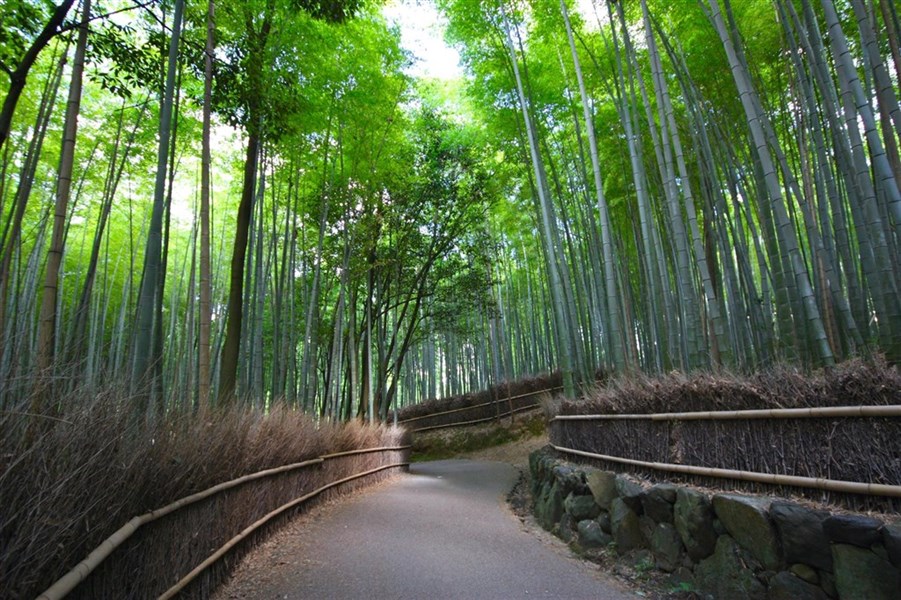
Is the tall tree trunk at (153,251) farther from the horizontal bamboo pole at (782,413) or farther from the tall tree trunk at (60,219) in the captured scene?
the horizontal bamboo pole at (782,413)

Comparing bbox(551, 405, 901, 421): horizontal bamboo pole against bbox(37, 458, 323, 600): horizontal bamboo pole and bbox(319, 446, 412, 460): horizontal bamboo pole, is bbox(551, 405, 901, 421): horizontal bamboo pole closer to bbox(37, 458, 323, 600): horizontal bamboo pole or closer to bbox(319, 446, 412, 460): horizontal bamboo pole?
bbox(37, 458, 323, 600): horizontal bamboo pole

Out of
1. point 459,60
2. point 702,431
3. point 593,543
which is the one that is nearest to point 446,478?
point 593,543

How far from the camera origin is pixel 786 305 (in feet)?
9.95

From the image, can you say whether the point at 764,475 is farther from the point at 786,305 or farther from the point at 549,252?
the point at 549,252

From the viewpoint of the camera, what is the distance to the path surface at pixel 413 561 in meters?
2.59

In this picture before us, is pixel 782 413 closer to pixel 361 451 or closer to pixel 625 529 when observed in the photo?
pixel 625 529

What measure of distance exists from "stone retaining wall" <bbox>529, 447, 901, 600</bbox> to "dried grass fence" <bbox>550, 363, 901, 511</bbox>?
103 mm

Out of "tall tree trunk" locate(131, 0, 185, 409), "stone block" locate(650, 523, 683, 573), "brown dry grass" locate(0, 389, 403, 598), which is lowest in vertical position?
"stone block" locate(650, 523, 683, 573)

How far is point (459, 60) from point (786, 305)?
518 cm

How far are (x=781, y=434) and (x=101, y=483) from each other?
2633 mm

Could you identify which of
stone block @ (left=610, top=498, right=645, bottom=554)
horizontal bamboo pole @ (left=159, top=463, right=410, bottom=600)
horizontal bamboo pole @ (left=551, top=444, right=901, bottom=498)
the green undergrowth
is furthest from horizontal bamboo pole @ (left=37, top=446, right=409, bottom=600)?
the green undergrowth

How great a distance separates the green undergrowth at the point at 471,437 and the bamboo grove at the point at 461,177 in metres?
1.41

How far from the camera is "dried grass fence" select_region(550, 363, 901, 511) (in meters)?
1.79

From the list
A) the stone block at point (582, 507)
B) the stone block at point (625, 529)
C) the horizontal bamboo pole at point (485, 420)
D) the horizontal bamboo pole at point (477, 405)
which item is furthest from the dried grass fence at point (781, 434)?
the horizontal bamboo pole at point (485, 420)
